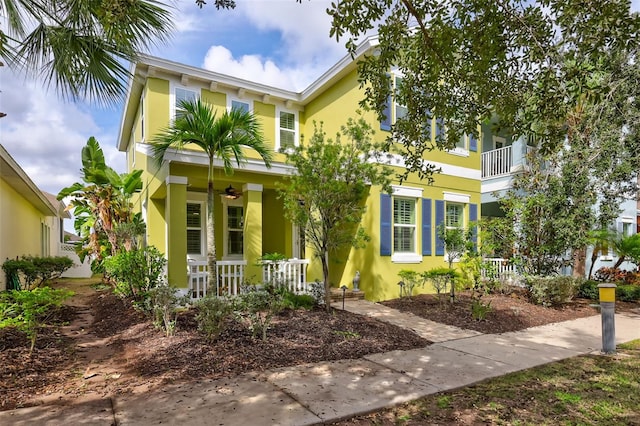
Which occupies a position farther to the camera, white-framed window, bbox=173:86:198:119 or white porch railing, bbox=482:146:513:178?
white porch railing, bbox=482:146:513:178

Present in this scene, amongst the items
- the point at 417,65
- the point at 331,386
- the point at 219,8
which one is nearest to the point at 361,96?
the point at 417,65

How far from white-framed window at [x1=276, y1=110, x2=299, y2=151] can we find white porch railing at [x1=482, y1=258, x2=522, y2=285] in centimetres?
702

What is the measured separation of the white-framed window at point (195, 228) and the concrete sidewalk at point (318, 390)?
797 centimetres

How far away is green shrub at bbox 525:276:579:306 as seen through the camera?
9977 millimetres

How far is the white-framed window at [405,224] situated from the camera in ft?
35.4

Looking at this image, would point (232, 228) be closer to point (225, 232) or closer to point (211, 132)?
point (225, 232)

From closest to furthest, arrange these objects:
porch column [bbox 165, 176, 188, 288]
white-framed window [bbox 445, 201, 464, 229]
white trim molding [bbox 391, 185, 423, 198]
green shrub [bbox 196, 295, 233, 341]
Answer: green shrub [bbox 196, 295, 233, 341] → porch column [bbox 165, 176, 188, 288] → white trim molding [bbox 391, 185, 423, 198] → white-framed window [bbox 445, 201, 464, 229]

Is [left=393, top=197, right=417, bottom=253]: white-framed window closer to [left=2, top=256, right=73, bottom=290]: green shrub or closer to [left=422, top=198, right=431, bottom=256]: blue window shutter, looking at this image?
[left=422, top=198, right=431, bottom=256]: blue window shutter

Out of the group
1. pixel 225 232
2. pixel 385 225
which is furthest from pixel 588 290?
pixel 225 232

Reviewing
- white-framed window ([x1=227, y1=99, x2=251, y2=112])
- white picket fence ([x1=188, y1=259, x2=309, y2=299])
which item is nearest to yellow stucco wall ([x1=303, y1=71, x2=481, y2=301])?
white picket fence ([x1=188, y1=259, x2=309, y2=299])

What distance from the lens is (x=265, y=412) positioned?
3557mm

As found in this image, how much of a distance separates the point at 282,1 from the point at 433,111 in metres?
2.26

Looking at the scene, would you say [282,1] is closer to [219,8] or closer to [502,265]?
[219,8]

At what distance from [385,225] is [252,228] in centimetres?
354
